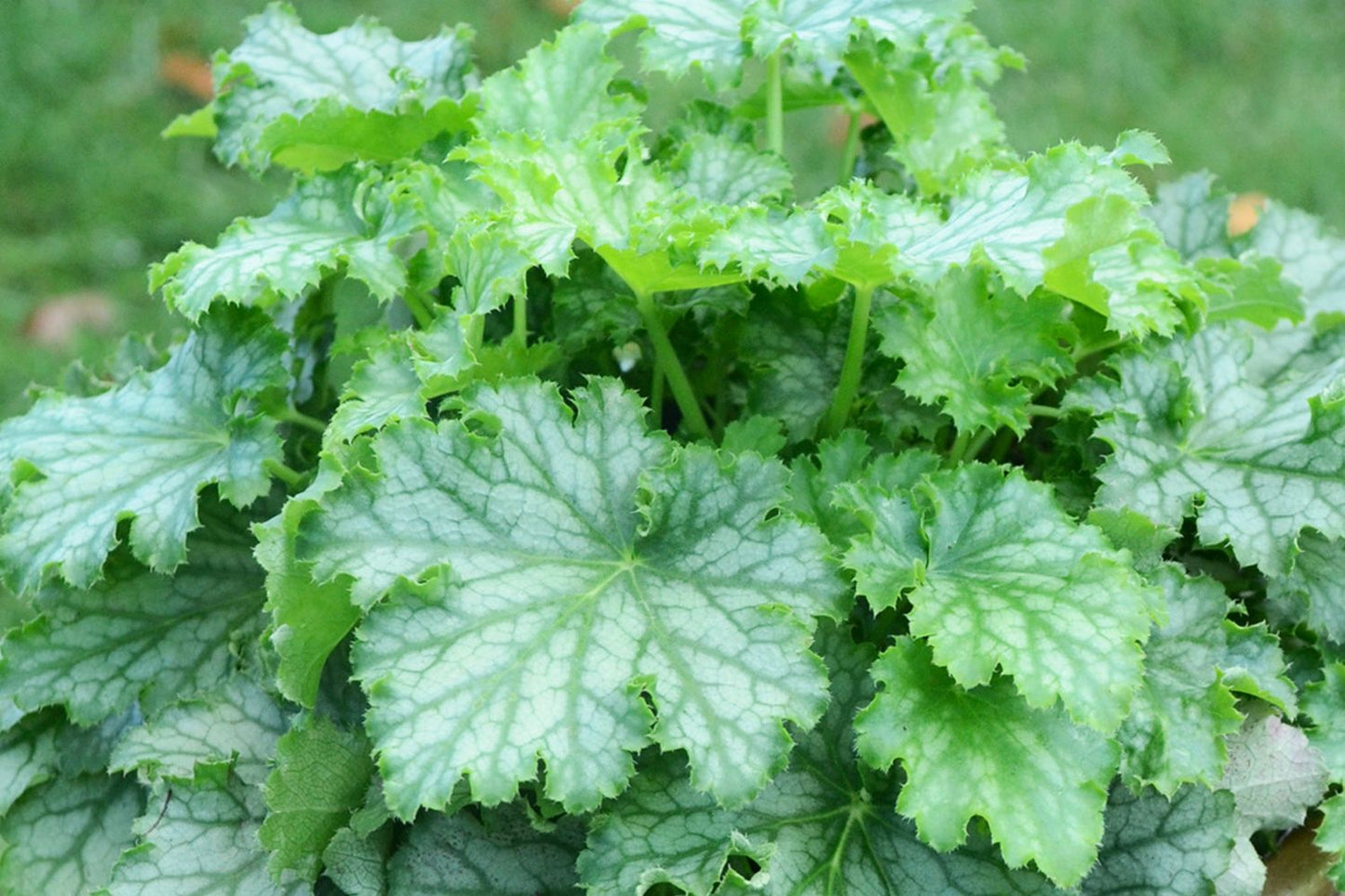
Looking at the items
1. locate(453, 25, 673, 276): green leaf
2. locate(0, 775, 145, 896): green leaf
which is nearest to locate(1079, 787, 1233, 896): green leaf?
locate(453, 25, 673, 276): green leaf

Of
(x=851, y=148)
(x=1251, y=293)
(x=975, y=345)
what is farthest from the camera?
(x=851, y=148)

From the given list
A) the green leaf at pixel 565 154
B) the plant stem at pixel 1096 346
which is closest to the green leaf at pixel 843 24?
the green leaf at pixel 565 154

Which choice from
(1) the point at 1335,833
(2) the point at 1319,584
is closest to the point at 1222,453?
(2) the point at 1319,584

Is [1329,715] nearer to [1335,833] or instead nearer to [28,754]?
[1335,833]

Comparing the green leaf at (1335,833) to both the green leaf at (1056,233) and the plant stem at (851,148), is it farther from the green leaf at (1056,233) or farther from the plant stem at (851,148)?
the plant stem at (851,148)

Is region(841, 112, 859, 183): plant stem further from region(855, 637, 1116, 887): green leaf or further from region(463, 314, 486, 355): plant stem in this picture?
region(855, 637, 1116, 887): green leaf

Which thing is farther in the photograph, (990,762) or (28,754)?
(28,754)

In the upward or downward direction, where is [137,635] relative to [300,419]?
downward
